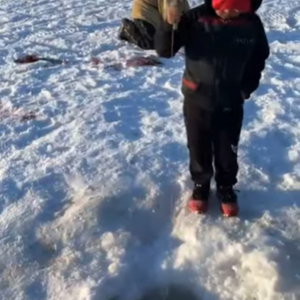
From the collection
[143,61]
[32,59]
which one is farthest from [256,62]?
[32,59]

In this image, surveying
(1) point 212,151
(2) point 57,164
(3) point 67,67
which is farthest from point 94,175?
(3) point 67,67

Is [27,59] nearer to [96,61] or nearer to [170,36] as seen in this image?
[96,61]

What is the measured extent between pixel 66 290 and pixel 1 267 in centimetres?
47

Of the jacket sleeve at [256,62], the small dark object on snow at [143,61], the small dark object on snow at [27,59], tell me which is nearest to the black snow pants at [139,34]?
the jacket sleeve at [256,62]

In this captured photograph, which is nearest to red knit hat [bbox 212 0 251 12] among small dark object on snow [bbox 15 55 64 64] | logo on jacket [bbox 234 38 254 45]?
logo on jacket [bbox 234 38 254 45]

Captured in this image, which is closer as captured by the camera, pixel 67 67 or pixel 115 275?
pixel 115 275

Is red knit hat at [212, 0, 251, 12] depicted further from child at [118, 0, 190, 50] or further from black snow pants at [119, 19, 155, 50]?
black snow pants at [119, 19, 155, 50]

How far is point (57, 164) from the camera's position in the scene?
5.20 metres

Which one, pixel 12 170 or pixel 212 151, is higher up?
pixel 212 151

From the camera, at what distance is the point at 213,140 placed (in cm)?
443

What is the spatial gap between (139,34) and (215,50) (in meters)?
1.00

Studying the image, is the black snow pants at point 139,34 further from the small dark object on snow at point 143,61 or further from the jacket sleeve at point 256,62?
the small dark object on snow at point 143,61

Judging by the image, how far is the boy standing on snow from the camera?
4.02m

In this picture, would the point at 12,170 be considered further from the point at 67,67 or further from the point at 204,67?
the point at 67,67
